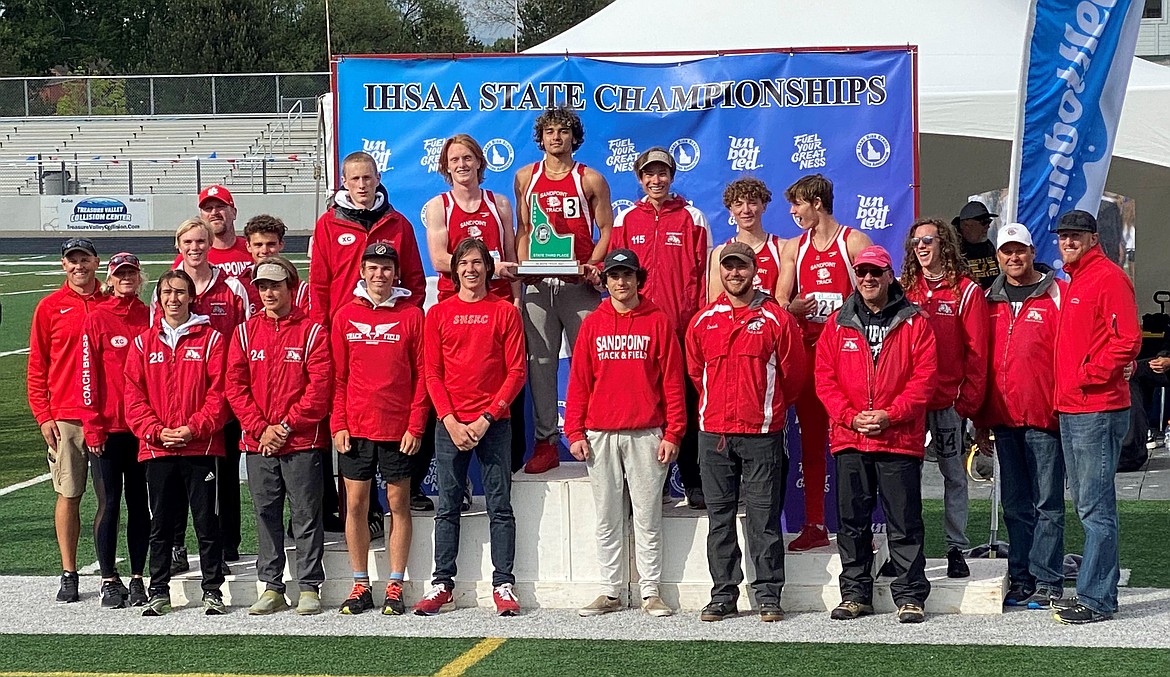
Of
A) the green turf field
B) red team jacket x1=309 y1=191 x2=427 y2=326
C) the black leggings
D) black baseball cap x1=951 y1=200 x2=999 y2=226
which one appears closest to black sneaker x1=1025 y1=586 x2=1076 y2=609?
the green turf field

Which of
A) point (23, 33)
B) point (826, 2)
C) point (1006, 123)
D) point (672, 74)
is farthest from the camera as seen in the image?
point (23, 33)

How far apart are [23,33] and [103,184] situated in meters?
26.4

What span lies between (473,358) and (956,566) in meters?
2.51

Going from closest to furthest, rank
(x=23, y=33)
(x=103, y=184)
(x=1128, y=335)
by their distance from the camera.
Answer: (x=1128, y=335) < (x=103, y=184) < (x=23, y=33)

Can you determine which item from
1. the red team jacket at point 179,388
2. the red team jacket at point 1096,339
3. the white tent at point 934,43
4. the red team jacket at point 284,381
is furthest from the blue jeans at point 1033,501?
the white tent at point 934,43

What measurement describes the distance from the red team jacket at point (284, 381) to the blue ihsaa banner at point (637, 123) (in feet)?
7.14

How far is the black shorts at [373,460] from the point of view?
22.9ft

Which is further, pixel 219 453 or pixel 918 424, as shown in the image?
pixel 219 453

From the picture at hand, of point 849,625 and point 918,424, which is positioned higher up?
point 918,424

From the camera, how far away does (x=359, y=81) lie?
895 centimetres

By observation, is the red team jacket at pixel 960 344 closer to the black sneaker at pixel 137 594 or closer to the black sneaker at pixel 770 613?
the black sneaker at pixel 770 613

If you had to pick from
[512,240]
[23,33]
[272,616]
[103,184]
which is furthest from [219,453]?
[23,33]

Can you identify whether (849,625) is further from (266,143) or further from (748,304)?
(266,143)

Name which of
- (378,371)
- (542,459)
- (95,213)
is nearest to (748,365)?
(542,459)
